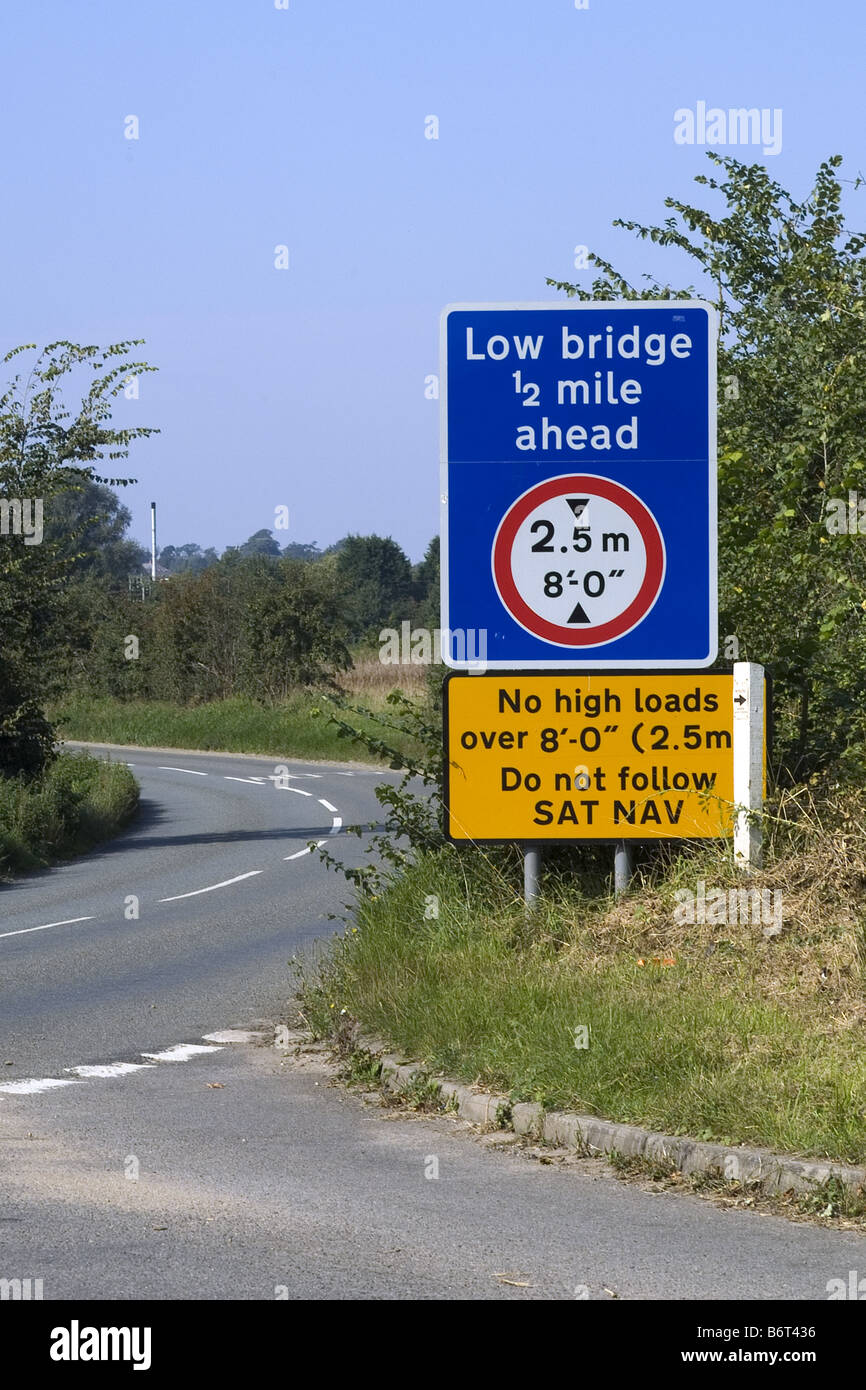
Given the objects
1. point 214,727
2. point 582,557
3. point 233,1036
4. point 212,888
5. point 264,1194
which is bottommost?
point 212,888

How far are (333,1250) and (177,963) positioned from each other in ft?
26.3

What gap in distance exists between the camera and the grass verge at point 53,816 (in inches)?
888

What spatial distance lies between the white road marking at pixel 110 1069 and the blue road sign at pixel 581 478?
292 cm

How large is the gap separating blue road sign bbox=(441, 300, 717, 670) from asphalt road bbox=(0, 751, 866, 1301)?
2969mm

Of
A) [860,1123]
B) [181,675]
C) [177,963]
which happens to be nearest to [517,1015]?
[860,1123]

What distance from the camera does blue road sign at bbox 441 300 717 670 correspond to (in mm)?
10039

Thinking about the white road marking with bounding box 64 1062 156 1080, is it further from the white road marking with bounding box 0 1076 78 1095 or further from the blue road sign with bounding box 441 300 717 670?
the blue road sign with bounding box 441 300 717 670

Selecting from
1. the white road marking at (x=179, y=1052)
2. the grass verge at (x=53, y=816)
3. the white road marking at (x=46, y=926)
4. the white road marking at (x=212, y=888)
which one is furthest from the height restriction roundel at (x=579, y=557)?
the grass verge at (x=53, y=816)

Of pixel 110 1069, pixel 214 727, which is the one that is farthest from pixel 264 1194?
pixel 214 727

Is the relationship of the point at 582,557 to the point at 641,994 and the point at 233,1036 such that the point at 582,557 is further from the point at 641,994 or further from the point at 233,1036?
the point at 233,1036

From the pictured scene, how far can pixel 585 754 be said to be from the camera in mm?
10078

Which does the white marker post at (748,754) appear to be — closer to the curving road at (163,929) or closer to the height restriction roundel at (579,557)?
the height restriction roundel at (579,557)

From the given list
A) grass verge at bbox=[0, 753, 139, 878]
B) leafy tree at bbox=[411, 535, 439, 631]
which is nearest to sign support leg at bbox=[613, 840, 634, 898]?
grass verge at bbox=[0, 753, 139, 878]

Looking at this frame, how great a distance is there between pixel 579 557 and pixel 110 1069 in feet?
12.9
